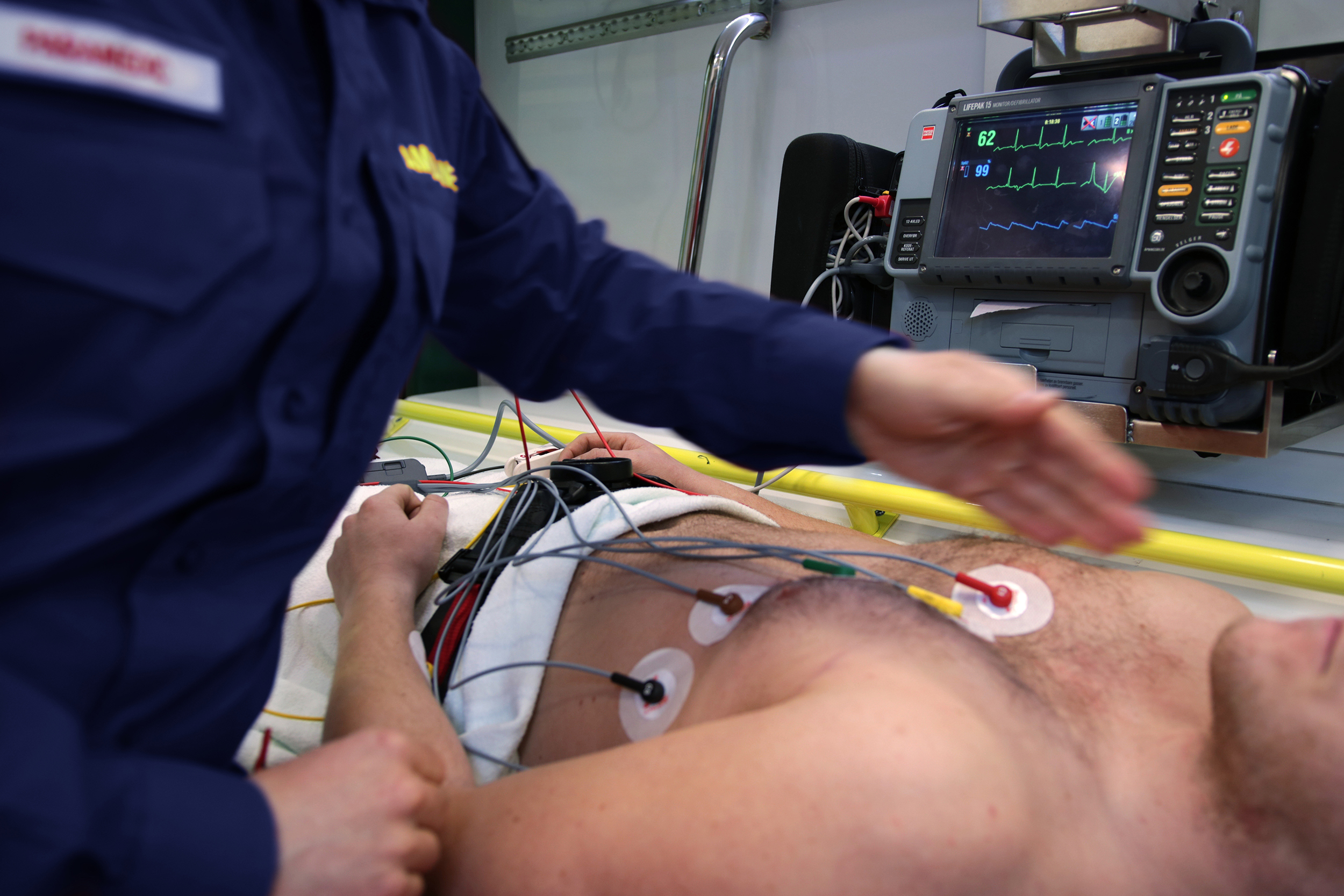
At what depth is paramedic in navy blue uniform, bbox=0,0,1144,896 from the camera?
0.42 metres

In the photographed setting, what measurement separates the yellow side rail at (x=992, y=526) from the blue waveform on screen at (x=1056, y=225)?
0.49m

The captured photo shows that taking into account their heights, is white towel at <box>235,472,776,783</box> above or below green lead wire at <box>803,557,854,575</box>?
below

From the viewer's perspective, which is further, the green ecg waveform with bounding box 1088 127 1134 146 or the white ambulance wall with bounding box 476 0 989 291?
the white ambulance wall with bounding box 476 0 989 291

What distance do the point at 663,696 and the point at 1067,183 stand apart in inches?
45.8

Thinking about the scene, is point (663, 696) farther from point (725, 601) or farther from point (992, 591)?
point (992, 591)

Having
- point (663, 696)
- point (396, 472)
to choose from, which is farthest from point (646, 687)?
point (396, 472)

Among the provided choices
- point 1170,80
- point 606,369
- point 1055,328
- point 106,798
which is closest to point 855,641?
point 606,369

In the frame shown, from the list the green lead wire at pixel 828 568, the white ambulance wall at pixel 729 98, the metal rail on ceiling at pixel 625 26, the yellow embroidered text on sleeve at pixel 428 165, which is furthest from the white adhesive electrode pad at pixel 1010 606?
the metal rail on ceiling at pixel 625 26

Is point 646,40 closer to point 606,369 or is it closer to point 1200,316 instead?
point 1200,316

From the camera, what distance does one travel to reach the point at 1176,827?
618 millimetres

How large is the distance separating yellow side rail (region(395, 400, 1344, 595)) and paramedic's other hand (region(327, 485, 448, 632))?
40 centimetres

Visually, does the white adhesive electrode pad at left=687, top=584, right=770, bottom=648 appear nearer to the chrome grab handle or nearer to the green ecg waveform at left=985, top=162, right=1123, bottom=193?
the green ecg waveform at left=985, top=162, right=1123, bottom=193

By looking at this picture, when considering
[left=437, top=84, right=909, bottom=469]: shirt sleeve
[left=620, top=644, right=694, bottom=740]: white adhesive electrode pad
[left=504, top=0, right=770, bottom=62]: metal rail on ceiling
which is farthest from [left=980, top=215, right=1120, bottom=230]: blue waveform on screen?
[left=504, top=0, right=770, bottom=62]: metal rail on ceiling

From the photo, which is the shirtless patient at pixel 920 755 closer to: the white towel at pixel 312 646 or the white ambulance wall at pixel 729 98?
the white towel at pixel 312 646
